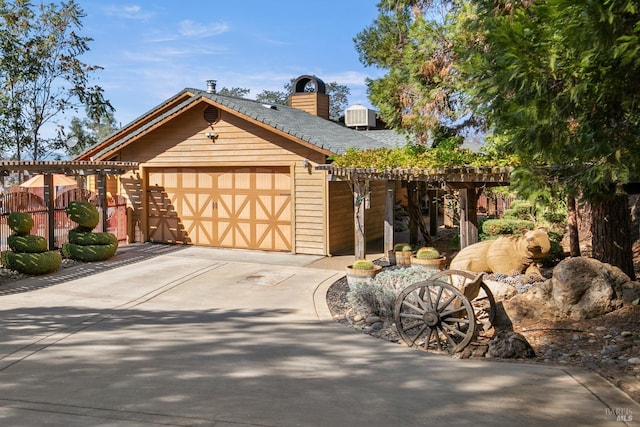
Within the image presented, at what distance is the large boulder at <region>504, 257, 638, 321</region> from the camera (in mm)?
8484

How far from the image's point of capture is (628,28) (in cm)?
488

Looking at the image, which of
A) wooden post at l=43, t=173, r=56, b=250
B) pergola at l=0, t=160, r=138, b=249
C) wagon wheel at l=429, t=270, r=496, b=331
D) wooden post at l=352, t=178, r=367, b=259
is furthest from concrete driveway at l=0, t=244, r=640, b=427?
wooden post at l=43, t=173, r=56, b=250

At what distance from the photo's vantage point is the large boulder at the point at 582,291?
27.8 ft

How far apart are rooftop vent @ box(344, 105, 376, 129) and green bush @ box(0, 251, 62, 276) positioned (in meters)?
17.3

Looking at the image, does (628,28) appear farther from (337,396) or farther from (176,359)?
(176,359)

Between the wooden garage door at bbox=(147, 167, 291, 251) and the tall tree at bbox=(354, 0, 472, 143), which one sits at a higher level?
the tall tree at bbox=(354, 0, 472, 143)

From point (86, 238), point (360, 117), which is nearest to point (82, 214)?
point (86, 238)

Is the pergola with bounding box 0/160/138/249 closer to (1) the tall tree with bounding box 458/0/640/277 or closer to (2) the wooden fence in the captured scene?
(2) the wooden fence

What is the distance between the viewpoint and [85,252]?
46.6ft

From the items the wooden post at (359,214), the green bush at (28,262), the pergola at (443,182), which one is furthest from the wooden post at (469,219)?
the green bush at (28,262)

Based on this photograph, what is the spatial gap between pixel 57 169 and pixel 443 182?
32.3 feet

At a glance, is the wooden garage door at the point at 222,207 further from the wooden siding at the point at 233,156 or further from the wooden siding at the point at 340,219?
the wooden siding at the point at 340,219

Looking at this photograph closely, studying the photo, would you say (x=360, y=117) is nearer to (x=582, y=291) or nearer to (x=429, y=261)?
(x=429, y=261)

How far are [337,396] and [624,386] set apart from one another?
2.91 m
